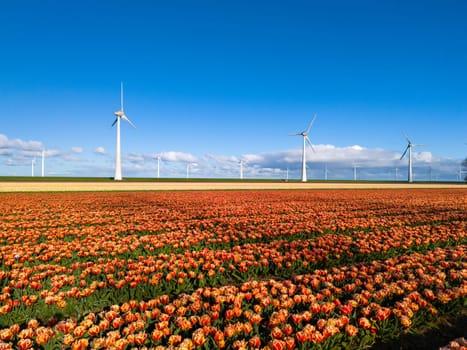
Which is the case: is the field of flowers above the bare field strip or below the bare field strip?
below

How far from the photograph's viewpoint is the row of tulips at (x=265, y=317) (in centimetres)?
375

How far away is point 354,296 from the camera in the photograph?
5055mm

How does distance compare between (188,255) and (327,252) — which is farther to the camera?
(327,252)

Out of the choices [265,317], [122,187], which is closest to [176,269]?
[265,317]

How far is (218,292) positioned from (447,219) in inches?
623

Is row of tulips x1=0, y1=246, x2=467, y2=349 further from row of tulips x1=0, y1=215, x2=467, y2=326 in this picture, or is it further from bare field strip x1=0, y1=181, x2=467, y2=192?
bare field strip x1=0, y1=181, x2=467, y2=192

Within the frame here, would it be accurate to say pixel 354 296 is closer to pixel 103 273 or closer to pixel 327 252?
pixel 327 252

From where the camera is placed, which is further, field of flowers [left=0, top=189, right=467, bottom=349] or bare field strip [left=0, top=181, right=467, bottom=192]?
bare field strip [left=0, top=181, right=467, bottom=192]

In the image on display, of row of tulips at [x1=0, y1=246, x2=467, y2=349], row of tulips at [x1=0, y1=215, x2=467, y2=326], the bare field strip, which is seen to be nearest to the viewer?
row of tulips at [x1=0, y1=246, x2=467, y2=349]

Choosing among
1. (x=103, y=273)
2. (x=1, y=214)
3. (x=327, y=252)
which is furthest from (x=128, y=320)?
(x=1, y=214)

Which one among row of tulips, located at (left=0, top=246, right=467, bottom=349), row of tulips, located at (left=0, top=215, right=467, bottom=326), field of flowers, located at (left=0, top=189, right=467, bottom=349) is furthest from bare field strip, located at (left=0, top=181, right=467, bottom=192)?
row of tulips, located at (left=0, top=246, right=467, bottom=349)

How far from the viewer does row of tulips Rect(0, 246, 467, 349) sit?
12.3 feet

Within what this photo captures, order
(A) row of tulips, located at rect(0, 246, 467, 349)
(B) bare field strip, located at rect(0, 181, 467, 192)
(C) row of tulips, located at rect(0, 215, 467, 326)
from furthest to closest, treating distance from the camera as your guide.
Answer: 1. (B) bare field strip, located at rect(0, 181, 467, 192)
2. (C) row of tulips, located at rect(0, 215, 467, 326)
3. (A) row of tulips, located at rect(0, 246, 467, 349)

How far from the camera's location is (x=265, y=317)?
4609 mm
